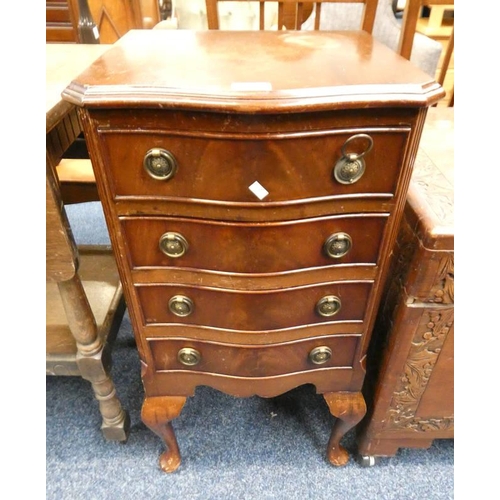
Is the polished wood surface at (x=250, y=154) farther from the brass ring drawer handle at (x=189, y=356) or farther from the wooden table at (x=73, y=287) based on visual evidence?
the brass ring drawer handle at (x=189, y=356)

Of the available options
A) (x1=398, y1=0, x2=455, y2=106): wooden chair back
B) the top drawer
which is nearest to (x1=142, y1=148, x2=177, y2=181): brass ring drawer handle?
the top drawer

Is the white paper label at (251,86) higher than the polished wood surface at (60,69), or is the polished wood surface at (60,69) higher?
the white paper label at (251,86)

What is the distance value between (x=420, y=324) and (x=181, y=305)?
1.66ft

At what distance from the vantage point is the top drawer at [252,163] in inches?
24.8

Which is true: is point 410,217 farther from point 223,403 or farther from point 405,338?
point 223,403

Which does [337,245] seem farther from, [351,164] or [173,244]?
[173,244]

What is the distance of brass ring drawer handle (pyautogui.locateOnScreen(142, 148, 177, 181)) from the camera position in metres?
0.64

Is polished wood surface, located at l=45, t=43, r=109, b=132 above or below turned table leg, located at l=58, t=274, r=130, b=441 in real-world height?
above

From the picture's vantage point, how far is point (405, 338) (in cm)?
92

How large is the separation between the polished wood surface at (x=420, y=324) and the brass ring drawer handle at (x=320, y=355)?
0.15 meters

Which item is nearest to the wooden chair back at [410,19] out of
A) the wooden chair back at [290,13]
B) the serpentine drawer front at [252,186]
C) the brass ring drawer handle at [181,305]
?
the wooden chair back at [290,13]

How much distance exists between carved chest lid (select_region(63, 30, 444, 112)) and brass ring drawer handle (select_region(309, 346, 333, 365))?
53 centimetres

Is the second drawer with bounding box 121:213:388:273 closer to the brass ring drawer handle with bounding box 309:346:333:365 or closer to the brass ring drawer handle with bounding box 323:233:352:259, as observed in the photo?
the brass ring drawer handle with bounding box 323:233:352:259
